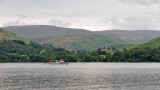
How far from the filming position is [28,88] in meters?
97.1

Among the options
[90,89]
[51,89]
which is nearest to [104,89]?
[90,89]

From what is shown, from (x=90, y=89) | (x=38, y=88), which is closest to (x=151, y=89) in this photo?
(x=90, y=89)

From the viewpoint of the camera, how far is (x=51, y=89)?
311ft

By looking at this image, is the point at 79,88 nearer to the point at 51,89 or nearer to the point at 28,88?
the point at 51,89

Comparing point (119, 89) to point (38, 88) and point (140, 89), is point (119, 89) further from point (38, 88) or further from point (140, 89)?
point (38, 88)

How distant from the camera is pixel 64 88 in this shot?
96.7m

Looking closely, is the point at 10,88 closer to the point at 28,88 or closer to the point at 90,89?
the point at 28,88

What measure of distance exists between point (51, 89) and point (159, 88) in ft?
137

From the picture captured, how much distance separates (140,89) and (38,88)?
129ft

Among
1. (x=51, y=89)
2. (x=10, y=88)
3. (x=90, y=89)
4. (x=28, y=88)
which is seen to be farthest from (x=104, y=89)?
(x=10, y=88)

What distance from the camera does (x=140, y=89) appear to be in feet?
305

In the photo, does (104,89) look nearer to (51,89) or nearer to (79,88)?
(79,88)

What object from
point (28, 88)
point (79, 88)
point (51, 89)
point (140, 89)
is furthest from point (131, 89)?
point (28, 88)

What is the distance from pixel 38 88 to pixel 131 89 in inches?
1414
